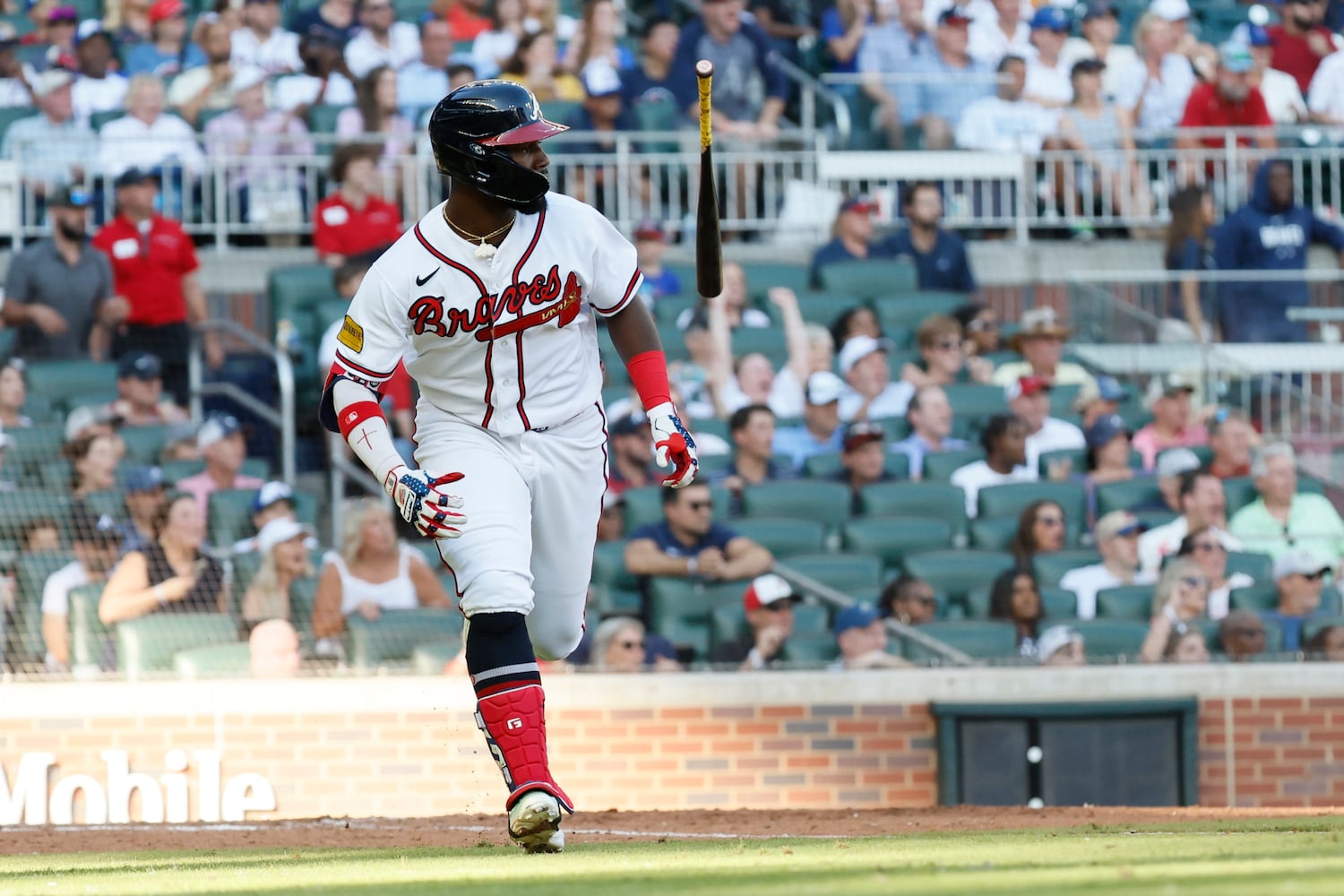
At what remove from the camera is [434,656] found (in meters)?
8.26

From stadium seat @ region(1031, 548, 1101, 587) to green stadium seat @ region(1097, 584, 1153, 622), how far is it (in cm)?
19

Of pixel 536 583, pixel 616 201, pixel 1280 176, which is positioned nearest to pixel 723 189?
pixel 616 201

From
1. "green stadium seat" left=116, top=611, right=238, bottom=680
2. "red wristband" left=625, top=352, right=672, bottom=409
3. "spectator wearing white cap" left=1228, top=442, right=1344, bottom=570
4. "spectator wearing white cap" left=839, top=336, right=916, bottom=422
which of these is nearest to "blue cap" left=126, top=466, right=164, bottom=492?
"green stadium seat" left=116, top=611, right=238, bottom=680

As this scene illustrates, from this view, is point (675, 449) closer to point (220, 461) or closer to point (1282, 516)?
point (220, 461)

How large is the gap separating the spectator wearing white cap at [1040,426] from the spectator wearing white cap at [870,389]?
1.80 ft

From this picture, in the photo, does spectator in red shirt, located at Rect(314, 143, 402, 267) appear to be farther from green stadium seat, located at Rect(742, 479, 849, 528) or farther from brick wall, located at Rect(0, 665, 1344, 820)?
brick wall, located at Rect(0, 665, 1344, 820)

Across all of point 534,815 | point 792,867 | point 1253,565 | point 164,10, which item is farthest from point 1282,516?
point 164,10

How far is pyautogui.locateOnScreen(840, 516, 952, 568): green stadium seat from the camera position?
9180 mm

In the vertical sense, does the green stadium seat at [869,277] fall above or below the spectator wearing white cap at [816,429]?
above

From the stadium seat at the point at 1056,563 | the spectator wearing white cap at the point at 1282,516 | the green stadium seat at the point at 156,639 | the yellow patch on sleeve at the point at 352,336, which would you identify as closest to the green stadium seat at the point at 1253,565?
the spectator wearing white cap at the point at 1282,516

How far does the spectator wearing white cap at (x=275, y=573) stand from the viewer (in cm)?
824

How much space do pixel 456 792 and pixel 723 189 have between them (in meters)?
4.97

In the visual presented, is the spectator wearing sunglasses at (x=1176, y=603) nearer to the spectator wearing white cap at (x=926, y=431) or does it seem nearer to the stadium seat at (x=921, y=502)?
the stadium seat at (x=921, y=502)

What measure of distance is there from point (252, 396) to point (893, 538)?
3142 millimetres
